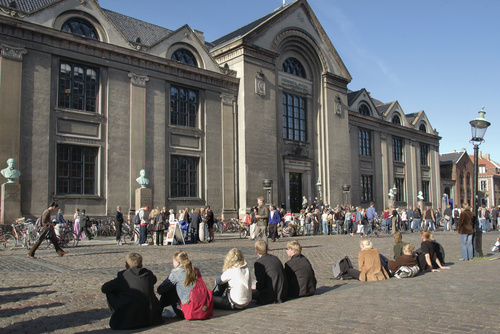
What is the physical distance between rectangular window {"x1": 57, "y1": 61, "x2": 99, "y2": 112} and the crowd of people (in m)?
18.6

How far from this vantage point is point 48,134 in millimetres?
22500

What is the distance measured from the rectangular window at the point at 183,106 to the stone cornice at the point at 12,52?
863cm

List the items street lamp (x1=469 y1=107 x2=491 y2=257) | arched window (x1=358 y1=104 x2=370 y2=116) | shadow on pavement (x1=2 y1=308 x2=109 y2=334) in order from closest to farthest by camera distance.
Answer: shadow on pavement (x1=2 y1=308 x2=109 y2=334)
street lamp (x1=469 y1=107 x2=491 y2=257)
arched window (x1=358 y1=104 x2=370 y2=116)

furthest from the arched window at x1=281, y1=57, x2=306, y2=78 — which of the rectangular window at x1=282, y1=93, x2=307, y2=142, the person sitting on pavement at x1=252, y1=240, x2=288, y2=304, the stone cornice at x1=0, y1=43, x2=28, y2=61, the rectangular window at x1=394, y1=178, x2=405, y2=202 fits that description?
the person sitting on pavement at x1=252, y1=240, x2=288, y2=304

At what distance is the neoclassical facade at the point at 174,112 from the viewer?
73.0 feet

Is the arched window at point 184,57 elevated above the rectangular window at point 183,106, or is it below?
above

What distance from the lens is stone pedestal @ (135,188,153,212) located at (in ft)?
81.1

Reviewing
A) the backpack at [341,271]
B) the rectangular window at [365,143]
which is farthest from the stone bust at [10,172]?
the rectangular window at [365,143]

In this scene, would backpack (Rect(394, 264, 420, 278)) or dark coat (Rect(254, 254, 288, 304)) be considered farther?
backpack (Rect(394, 264, 420, 278))

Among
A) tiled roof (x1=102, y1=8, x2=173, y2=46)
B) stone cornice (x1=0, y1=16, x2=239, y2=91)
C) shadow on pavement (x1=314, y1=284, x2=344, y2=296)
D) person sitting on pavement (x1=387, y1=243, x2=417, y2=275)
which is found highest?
tiled roof (x1=102, y1=8, x2=173, y2=46)

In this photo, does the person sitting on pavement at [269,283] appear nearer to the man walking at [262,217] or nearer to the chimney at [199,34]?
the man walking at [262,217]

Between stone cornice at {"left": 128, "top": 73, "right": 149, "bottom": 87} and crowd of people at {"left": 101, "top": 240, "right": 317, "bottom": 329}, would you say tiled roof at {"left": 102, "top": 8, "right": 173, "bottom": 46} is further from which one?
crowd of people at {"left": 101, "top": 240, "right": 317, "bottom": 329}

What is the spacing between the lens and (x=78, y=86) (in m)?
24.0

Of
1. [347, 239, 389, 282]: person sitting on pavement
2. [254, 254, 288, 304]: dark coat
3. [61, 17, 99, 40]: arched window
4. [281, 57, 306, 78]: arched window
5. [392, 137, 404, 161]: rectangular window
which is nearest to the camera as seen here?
[254, 254, 288, 304]: dark coat
